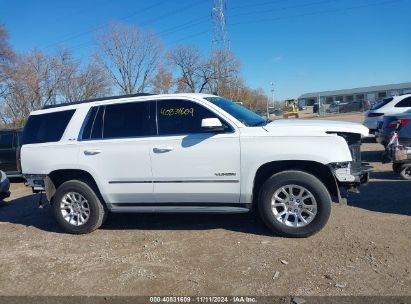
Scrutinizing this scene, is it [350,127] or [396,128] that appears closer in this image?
[350,127]

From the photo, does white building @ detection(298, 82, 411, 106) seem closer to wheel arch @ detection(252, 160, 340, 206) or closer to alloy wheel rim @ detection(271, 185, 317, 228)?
wheel arch @ detection(252, 160, 340, 206)

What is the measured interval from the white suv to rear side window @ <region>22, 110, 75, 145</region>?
0.02 metres

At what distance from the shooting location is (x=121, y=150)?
552 cm

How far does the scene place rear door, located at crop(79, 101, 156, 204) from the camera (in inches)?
216

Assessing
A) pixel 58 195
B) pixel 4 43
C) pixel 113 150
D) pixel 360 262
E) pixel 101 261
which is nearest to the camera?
pixel 360 262

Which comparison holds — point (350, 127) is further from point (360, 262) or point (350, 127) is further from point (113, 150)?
point (113, 150)

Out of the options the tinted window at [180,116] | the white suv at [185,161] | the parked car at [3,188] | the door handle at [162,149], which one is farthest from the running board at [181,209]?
the parked car at [3,188]

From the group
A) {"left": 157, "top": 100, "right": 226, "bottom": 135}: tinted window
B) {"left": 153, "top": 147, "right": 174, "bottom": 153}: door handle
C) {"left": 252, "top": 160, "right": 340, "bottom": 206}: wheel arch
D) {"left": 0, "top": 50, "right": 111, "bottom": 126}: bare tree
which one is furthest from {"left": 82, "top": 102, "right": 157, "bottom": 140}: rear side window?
{"left": 0, "top": 50, "right": 111, "bottom": 126}: bare tree

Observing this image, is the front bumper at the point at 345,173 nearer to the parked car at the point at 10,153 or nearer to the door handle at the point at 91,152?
the door handle at the point at 91,152

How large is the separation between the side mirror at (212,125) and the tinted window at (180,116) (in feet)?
0.66

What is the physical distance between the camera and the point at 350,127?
16.4 feet

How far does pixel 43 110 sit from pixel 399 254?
5.60m

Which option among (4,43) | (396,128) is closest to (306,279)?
(396,128)

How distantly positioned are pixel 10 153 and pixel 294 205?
9.51 m
